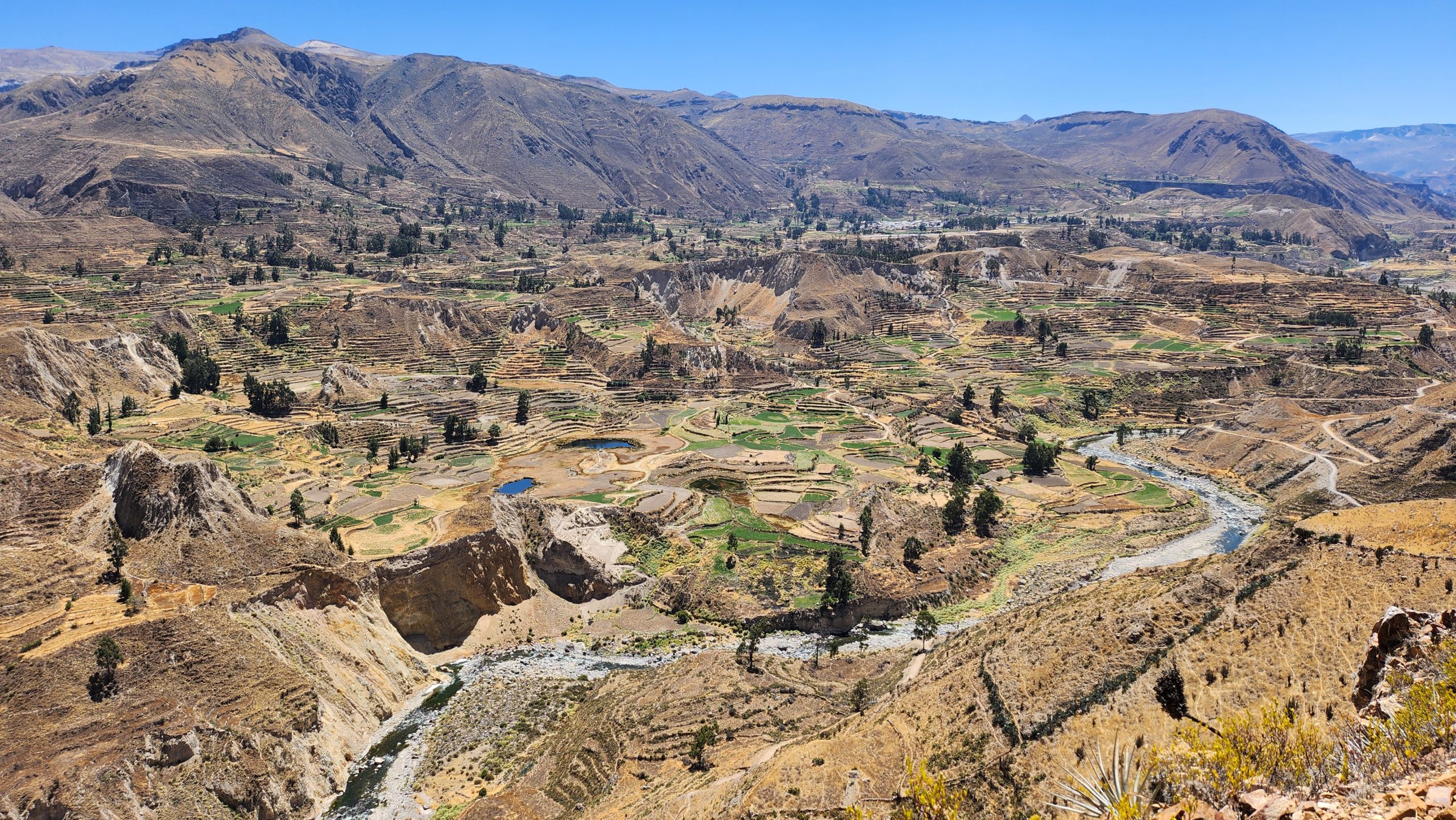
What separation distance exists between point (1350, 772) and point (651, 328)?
145530 mm

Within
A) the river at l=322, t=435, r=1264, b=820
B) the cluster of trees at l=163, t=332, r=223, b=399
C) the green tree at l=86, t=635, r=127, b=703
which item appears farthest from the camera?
the cluster of trees at l=163, t=332, r=223, b=399

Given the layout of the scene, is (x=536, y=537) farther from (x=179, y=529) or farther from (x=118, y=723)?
(x=118, y=723)

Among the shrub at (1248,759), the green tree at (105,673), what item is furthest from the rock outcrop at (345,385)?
the shrub at (1248,759)

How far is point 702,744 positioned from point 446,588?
27.4 metres

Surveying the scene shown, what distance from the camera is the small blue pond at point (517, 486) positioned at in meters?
85.1

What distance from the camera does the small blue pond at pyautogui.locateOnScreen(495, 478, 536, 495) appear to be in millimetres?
85062

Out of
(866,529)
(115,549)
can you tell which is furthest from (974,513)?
(115,549)

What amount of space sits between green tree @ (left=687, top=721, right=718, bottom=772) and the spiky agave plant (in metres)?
19.2

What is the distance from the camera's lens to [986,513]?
82.2 meters

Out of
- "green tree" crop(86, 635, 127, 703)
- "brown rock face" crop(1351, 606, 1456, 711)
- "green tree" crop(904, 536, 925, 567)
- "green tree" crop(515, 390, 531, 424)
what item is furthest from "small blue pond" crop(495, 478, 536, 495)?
"brown rock face" crop(1351, 606, 1456, 711)

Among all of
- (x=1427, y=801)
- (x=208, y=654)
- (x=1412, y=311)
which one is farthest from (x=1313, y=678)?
(x=1412, y=311)

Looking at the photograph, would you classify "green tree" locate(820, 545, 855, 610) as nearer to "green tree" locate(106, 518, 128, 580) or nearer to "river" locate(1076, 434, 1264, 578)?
"river" locate(1076, 434, 1264, 578)

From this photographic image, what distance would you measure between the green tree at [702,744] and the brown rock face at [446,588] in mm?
24427

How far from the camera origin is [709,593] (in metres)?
68.0
